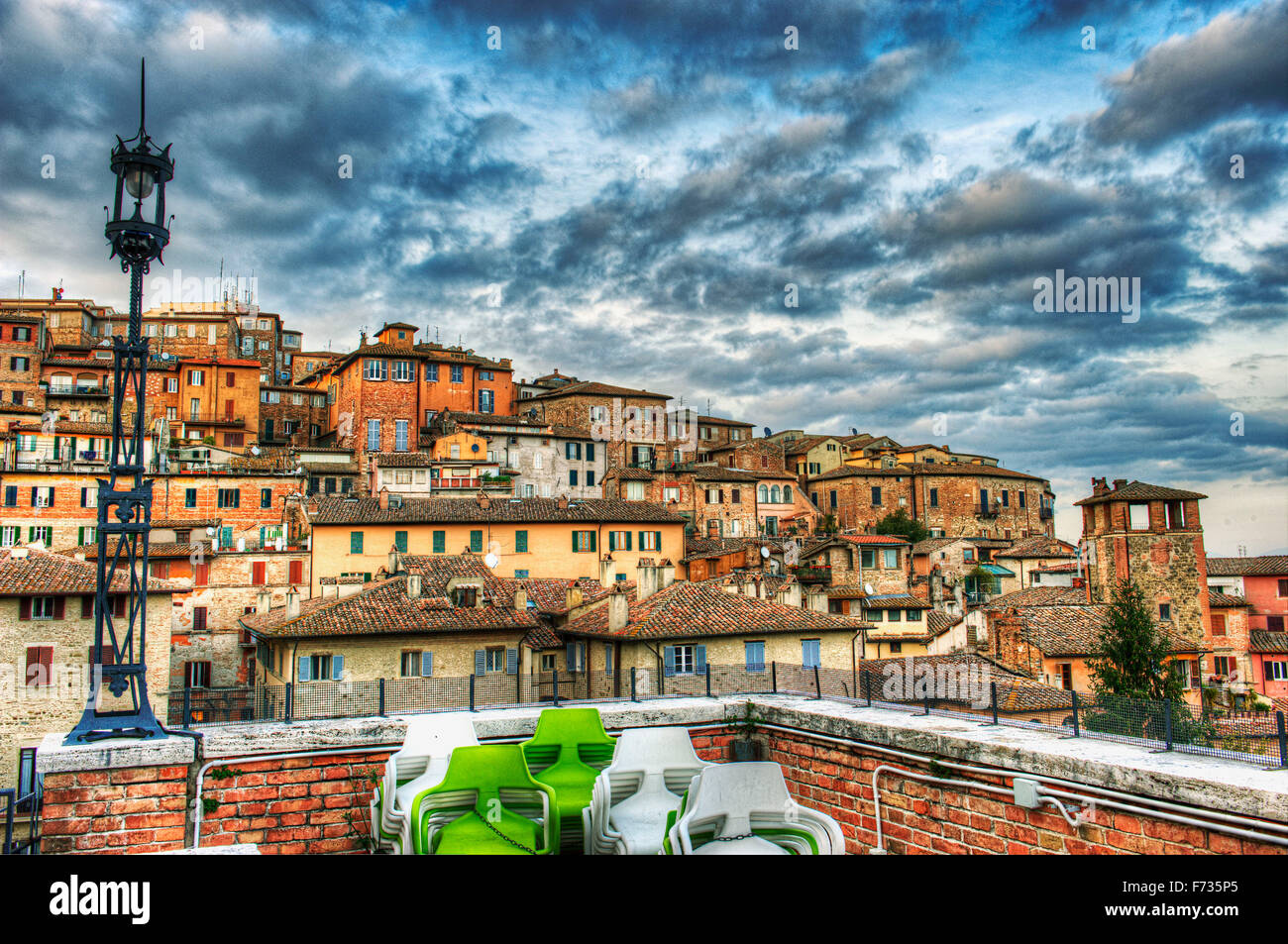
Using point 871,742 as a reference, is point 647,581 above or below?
above

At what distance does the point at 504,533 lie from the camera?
139ft

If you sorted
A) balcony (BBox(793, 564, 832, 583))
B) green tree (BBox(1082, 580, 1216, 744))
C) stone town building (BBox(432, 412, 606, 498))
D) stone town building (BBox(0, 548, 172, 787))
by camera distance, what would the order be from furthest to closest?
1. stone town building (BBox(432, 412, 606, 498))
2. balcony (BBox(793, 564, 832, 583))
3. green tree (BBox(1082, 580, 1216, 744))
4. stone town building (BBox(0, 548, 172, 787))

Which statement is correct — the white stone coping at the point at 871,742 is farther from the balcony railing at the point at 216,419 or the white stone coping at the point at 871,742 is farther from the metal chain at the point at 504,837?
the balcony railing at the point at 216,419

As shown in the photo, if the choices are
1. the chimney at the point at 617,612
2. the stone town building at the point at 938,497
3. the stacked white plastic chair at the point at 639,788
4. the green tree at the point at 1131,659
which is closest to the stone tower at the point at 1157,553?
the green tree at the point at 1131,659

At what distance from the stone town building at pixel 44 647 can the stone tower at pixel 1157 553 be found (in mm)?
39435

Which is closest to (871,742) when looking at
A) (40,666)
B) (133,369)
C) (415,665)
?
(133,369)

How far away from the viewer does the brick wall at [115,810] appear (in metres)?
5.55

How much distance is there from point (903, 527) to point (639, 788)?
199 ft

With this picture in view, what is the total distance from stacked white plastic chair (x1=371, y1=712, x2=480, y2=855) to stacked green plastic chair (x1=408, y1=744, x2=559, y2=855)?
1.23 ft

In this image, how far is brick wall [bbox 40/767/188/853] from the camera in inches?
219

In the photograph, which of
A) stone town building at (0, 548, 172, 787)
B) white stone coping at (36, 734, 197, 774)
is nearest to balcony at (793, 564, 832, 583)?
stone town building at (0, 548, 172, 787)

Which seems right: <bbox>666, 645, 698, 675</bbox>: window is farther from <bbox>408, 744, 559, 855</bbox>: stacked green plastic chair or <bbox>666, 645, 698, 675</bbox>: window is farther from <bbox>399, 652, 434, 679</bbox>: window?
<bbox>408, 744, 559, 855</bbox>: stacked green plastic chair

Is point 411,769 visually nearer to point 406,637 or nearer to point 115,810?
point 115,810
